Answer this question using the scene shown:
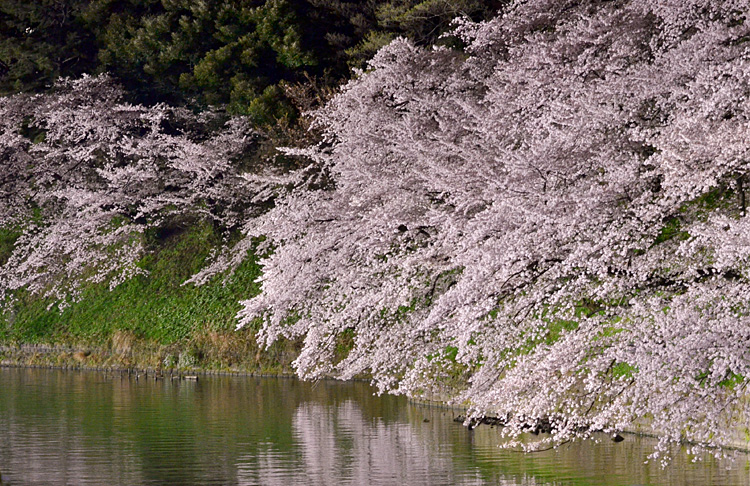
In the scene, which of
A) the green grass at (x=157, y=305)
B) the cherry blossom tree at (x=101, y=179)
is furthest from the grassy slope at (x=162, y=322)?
the cherry blossom tree at (x=101, y=179)

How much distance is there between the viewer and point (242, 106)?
35.3 m

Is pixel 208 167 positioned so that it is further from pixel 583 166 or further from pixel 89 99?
pixel 583 166

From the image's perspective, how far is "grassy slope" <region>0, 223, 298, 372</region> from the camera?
31.6 m

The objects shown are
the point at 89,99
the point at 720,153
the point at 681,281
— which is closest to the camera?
the point at 720,153

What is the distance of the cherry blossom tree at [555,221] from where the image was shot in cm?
1370

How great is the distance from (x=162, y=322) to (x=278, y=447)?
1676 centimetres

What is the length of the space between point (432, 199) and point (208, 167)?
1527 centimetres

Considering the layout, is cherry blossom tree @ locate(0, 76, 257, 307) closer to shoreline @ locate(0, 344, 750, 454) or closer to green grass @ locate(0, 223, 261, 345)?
green grass @ locate(0, 223, 261, 345)

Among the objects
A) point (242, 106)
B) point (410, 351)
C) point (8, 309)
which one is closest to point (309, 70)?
point (242, 106)

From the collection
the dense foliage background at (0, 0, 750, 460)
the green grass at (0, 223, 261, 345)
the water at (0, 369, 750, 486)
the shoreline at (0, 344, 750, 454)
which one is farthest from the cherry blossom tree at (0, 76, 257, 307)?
the water at (0, 369, 750, 486)

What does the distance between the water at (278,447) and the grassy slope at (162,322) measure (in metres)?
5.26

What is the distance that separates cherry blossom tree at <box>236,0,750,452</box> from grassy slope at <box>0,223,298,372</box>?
23.0ft

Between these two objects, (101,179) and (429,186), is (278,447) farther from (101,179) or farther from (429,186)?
(101,179)

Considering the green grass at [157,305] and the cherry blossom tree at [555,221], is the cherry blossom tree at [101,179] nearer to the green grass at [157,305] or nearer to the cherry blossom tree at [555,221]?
the green grass at [157,305]
